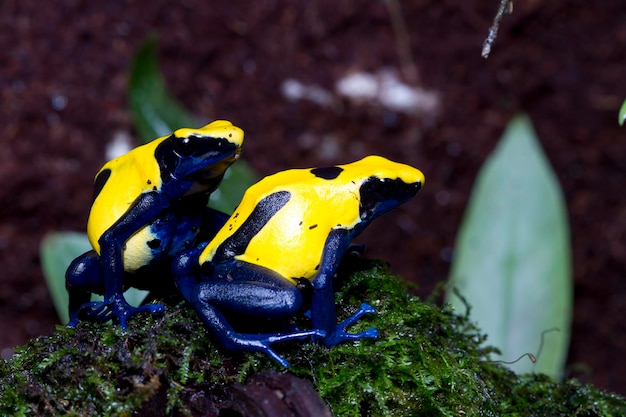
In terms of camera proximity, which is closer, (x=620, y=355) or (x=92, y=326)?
(x=92, y=326)

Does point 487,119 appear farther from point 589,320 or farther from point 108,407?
point 108,407

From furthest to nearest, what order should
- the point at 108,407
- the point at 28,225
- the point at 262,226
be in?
the point at 28,225
the point at 262,226
the point at 108,407

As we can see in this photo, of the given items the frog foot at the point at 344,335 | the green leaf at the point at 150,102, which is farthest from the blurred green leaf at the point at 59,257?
the frog foot at the point at 344,335

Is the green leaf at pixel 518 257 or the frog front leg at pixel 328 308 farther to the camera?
the green leaf at pixel 518 257

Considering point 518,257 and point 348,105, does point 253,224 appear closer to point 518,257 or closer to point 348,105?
point 518,257

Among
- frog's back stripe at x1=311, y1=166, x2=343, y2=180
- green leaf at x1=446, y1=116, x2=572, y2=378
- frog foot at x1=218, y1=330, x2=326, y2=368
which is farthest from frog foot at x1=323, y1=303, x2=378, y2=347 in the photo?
green leaf at x1=446, y1=116, x2=572, y2=378

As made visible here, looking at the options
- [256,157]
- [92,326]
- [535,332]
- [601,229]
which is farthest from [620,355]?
[92,326]

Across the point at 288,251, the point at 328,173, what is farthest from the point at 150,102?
the point at 288,251

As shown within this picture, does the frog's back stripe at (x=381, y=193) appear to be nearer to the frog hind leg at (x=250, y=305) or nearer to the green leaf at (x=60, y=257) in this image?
the frog hind leg at (x=250, y=305)
